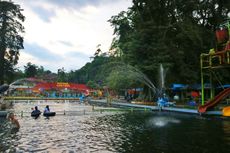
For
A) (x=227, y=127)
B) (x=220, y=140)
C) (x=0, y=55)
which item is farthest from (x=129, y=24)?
(x=220, y=140)

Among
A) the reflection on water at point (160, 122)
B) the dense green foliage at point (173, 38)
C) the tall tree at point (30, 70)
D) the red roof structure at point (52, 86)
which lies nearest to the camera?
the reflection on water at point (160, 122)

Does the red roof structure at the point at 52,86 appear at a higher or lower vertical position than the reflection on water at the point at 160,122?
higher

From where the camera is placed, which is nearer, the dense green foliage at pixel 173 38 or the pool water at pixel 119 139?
the pool water at pixel 119 139

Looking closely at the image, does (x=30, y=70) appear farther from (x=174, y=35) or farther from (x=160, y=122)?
(x=160, y=122)

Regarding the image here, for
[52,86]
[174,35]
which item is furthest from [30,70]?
[174,35]

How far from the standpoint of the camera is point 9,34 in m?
80.1

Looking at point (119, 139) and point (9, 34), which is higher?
point (9, 34)

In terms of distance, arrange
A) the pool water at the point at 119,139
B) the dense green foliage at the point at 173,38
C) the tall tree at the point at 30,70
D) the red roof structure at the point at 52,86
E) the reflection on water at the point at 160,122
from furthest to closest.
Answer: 1. the tall tree at the point at 30,70
2. the red roof structure at the point at 52,86
3. the dense green foliage at the point at 173,38
4. the reflection on water at the point at 160,122
5. the pool water at the point at 119,139

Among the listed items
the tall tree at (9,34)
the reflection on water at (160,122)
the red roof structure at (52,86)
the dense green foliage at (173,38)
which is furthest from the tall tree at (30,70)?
the reflection on water at (160,122)

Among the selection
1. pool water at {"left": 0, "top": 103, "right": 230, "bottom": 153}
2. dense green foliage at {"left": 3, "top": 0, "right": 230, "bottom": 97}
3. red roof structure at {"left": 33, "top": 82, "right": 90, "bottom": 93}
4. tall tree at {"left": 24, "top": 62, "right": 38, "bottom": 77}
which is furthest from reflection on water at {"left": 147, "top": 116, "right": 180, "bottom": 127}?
tall tree at {"left": 24, "top": 62, "right": 38, "bottom": 77}

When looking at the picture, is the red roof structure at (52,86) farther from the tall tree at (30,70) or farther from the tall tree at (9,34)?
the tall tree at (30,70)

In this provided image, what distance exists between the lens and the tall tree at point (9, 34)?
78.5 m

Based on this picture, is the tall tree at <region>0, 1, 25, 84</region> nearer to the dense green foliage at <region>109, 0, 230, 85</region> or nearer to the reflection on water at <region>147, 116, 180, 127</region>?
the dense green foliage at <region>109, 0, 230, 85</region>

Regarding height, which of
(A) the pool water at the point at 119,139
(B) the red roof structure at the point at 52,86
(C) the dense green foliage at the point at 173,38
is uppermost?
(C) the dense green foliage at the point at 173,38
